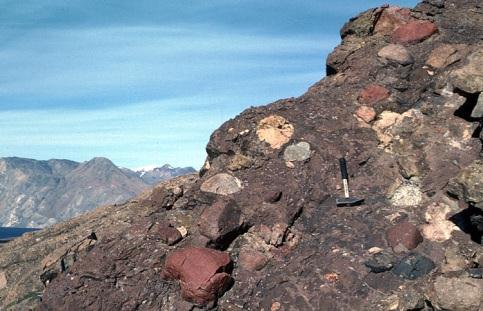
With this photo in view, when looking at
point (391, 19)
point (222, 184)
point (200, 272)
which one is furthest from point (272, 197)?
point (391, 19)

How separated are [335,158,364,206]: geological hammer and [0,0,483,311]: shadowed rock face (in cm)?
19

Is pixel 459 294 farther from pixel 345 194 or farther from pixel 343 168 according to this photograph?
pixel 343 168

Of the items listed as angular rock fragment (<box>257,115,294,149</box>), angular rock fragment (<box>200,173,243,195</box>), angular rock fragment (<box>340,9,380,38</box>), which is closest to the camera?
angular rock fragment (<box>200,173,243,195</box>)

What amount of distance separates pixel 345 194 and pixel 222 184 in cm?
339

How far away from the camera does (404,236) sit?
10945 mm

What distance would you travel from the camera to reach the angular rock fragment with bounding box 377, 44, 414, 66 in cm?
1588

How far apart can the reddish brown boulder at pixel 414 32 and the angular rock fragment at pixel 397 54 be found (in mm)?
576

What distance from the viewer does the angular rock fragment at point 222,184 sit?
508 inches

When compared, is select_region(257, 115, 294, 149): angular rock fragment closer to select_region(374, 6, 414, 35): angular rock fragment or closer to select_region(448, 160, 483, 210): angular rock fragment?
select_region(448, 160, 483, 210): angular rock fragment

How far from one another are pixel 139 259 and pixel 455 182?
7.59 meters

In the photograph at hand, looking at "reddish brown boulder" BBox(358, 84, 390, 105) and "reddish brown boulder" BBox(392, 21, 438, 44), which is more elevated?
"reddish brown boulder" BBox(392, 21, 438, 44)

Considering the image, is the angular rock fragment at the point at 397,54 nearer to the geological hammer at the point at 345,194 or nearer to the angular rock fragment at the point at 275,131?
the angular rock fragment at the point at 275,131

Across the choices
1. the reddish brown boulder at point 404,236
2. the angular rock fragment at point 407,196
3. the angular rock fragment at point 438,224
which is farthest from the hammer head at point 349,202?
the angular rock fragment at point 438,224

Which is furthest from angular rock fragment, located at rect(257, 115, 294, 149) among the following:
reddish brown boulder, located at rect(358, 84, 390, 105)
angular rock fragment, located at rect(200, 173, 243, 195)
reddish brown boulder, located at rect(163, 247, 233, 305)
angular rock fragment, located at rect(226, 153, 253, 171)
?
reddish brown boulder, located at rect(163, 247, 233, 305)
